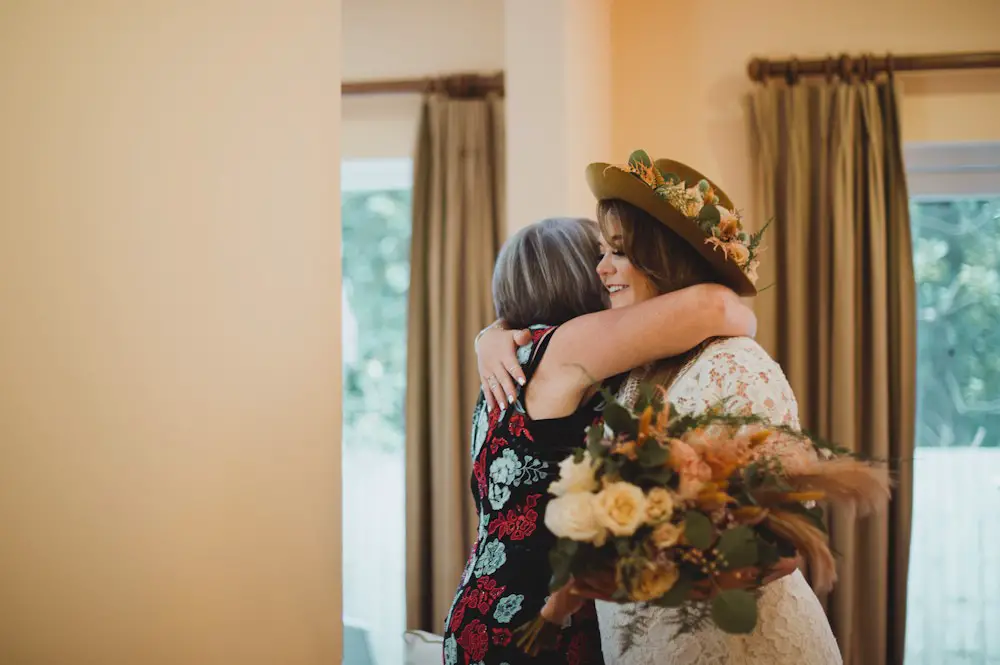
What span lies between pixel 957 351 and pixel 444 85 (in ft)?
7.50

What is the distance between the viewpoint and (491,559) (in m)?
1.53

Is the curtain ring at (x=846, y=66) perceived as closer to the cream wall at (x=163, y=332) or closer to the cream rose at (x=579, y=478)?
the cream wall at (x=163, y=332)

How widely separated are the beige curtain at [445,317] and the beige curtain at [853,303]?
1043 millimetres

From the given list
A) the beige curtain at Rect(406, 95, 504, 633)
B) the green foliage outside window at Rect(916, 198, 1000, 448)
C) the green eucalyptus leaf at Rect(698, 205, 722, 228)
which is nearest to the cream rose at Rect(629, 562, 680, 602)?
the green eucalyptus leaf at Rect(698, 205, 722, 228)

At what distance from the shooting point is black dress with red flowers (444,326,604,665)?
147cm

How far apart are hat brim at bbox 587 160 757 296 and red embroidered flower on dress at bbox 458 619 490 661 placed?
73 centimetres

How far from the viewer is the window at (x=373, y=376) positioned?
3.70 metres

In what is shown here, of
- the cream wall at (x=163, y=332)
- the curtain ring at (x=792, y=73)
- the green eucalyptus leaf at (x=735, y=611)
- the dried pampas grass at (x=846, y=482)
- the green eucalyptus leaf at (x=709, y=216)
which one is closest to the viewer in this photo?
the cream wall at (x=163, y=332)

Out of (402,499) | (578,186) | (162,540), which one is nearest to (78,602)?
(162,540)

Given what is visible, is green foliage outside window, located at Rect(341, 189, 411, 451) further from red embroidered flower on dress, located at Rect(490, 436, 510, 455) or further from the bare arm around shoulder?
the bare arm around shoulder

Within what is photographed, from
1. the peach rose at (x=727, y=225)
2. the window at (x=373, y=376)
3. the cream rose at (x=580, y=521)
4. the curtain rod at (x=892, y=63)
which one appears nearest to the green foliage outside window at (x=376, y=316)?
the window at (x=373, y=376)

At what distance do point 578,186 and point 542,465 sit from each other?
5.07 ft

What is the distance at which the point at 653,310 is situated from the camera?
56.5 inches

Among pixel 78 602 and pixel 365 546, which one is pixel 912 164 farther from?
pixel 78 602
